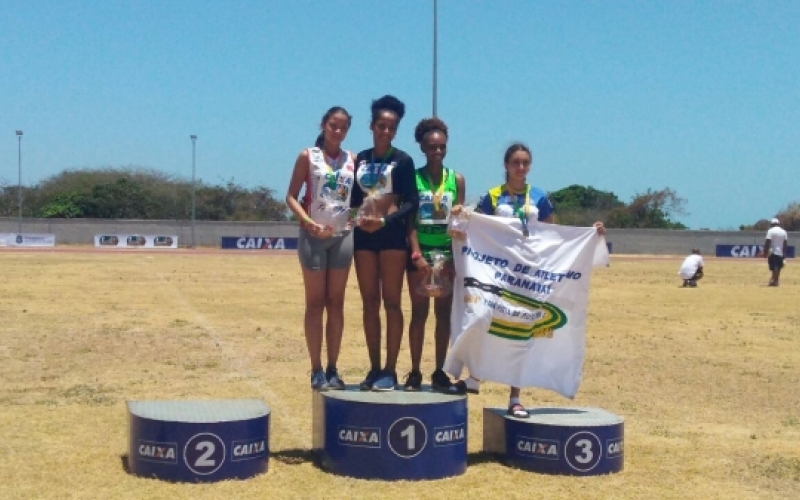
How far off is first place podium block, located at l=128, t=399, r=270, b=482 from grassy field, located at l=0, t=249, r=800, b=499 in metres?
0.10

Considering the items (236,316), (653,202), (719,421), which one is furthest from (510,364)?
(653,202)

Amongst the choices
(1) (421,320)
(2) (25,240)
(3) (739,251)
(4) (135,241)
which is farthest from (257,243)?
(1) (421,320)

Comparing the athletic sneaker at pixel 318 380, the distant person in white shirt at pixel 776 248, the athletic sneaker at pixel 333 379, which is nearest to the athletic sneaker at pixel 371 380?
the athletic sneaker at pixel 333 379

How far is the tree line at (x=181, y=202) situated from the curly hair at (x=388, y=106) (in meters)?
63.9

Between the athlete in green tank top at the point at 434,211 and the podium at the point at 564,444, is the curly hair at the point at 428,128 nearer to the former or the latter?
the athlete in green tank top at the point at 434,211

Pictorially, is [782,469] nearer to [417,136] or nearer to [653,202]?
[417,136]

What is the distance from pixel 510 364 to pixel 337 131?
6.71 feet

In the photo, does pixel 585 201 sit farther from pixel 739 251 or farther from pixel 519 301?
pixel 519 301

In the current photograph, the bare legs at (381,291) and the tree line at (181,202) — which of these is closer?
the bare legs at (381,291)

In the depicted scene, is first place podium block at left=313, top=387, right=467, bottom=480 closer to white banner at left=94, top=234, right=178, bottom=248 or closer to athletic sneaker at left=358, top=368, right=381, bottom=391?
athletic sneaker at left=358, top=368, right=381, bottom=391

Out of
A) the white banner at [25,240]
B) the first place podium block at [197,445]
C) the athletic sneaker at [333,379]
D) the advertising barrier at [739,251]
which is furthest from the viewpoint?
the advertising barrier at [739,251]

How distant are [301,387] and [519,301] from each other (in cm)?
364

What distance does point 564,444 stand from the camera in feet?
22.1

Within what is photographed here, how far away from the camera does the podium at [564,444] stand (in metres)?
6.73
